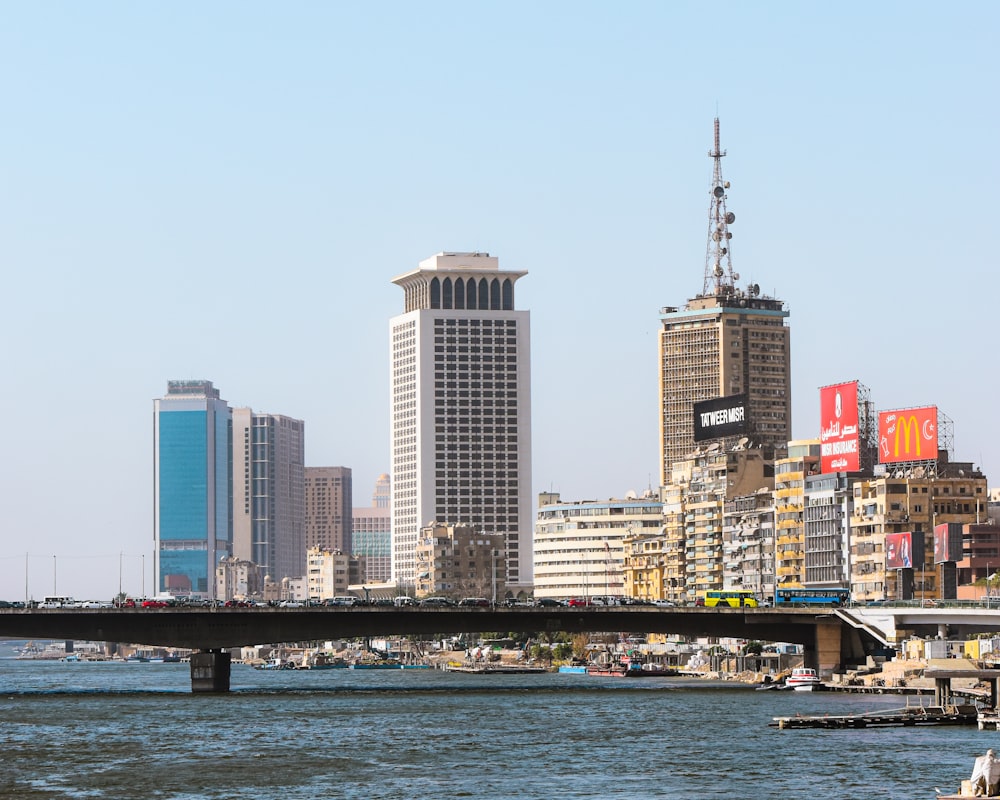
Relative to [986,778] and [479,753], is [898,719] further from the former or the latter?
[986,778]

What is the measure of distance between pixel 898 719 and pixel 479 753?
3091cm

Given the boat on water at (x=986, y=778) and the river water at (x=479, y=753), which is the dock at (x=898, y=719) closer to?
the river water at (x=479, y=753)

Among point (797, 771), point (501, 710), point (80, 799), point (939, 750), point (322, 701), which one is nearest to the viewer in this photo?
point (80, 799)

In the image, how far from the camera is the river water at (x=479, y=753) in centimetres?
10600

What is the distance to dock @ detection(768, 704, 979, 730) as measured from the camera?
456 ft

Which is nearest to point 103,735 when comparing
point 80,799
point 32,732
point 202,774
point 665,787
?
point 32,732

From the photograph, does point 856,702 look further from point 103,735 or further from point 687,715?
point 103,735

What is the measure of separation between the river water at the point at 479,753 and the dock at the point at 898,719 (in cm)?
183

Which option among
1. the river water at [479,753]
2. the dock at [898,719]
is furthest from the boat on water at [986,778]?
the dock at [898,719]

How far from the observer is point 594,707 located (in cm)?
17575

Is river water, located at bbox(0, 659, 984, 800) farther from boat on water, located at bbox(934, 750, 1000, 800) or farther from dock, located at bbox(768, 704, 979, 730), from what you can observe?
boat on water, located at bbox(934, 750, 1000, 800)

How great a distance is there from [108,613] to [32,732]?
48.5m

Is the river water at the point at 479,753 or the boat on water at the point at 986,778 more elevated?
the boat on water at the point at 986,778

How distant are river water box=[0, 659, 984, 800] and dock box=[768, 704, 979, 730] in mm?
1834
